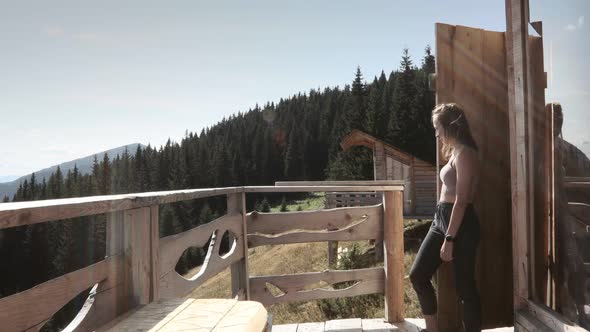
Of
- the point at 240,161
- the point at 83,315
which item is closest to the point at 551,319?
the point at 83,315

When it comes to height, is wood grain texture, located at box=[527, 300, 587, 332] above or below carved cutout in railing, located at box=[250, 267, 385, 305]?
above

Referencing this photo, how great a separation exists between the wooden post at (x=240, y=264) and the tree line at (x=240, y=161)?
1049 inches

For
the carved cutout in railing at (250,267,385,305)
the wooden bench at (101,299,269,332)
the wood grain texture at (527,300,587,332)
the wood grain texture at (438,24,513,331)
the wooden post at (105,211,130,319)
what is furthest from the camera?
Answer: the carved cutout in railing at (250,267,385,305)

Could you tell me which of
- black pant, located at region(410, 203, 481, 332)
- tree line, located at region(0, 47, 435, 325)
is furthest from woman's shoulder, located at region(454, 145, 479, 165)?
tree line, located at region(0, 47, 435, 325)

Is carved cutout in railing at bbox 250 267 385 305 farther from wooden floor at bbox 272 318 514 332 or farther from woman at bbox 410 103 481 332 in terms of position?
Answer: woman at bbox 410 103 481 332

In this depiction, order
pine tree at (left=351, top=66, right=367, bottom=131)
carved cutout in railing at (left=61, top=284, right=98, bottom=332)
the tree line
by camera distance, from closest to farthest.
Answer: carved cutout in railing at (left=61, top=284, right=98, bottom=332) → the tree line → pine tree at (left=351, top=66, right=367, bottom=131)

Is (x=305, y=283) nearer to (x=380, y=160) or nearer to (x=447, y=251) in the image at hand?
(x=447, y=251)

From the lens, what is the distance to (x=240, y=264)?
3986 millimetres

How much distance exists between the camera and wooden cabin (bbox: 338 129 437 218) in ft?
59.4

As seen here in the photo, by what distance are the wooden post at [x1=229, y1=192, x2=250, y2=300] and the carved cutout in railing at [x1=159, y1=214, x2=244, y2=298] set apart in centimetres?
4

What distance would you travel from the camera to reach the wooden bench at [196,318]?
1.47 meters

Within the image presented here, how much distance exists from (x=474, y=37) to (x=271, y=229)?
2270 millimetres

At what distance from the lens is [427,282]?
322 centimetres

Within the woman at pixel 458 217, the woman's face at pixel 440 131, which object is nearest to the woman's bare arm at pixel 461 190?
the woman at pixel 458 217
